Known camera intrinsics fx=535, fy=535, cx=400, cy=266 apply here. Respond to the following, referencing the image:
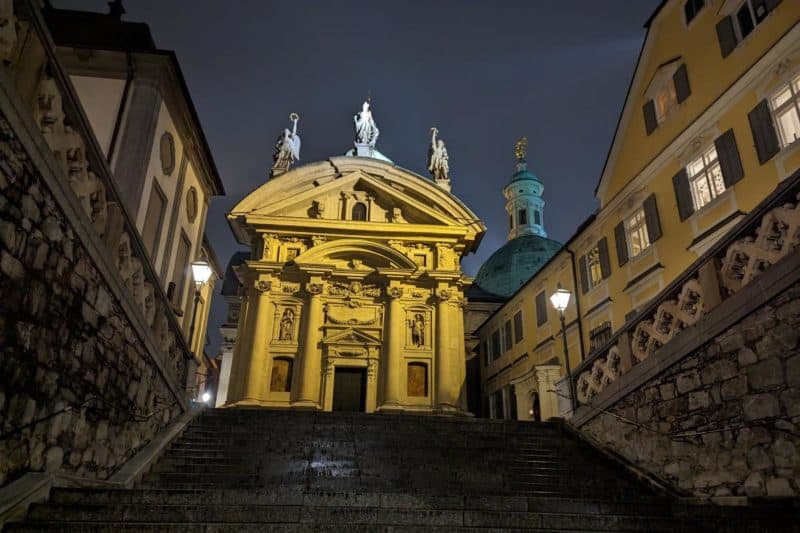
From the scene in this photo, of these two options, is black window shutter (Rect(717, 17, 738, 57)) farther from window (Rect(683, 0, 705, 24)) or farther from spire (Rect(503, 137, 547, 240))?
spire (Rect(503, 137, 547, 240))

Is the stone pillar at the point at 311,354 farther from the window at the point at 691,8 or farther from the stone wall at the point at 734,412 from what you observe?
the window at the point at 691,8

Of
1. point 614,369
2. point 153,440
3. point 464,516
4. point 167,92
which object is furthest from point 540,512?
point 167,92

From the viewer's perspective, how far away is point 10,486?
4.57 meters

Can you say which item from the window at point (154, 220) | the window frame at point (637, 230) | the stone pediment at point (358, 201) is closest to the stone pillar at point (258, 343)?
the stone pediment at point (358, 201)

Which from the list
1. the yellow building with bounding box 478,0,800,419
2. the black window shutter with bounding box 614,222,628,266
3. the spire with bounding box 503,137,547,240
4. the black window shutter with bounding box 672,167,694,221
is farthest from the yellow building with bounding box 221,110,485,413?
the spire with bounding box 503,137,547,240

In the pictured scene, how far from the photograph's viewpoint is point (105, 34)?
13.8 metres

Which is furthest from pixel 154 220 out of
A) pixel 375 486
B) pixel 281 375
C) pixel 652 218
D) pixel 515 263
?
pixel 515 263

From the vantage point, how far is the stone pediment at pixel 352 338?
24578 mm

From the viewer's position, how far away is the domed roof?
144ft

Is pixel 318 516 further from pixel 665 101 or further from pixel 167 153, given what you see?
pixel 665 101

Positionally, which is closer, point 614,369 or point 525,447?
point 614,369

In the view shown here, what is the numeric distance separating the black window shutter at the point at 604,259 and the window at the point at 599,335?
1712 mm

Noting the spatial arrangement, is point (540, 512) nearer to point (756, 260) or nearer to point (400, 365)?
point (756, 260)

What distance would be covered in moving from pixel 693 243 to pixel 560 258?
8.80 m
